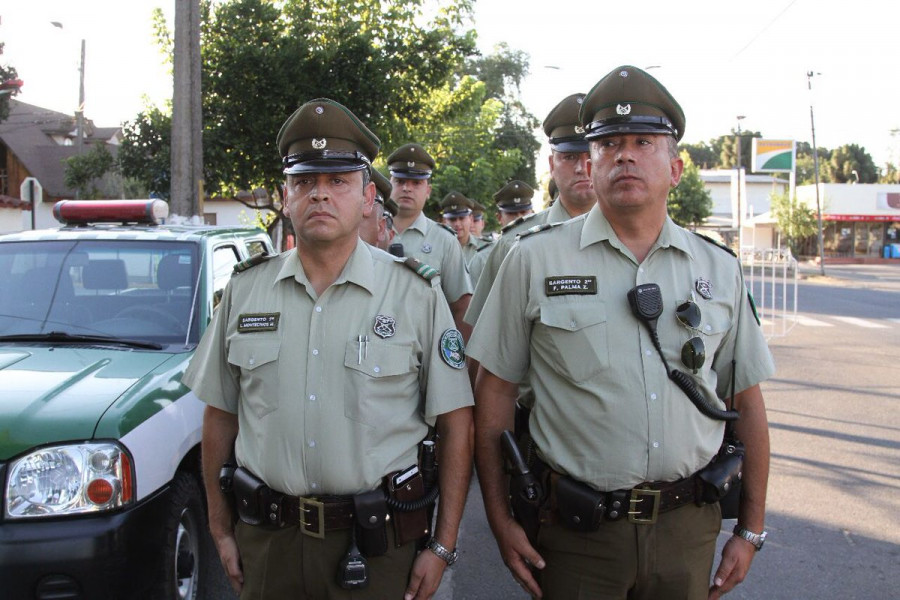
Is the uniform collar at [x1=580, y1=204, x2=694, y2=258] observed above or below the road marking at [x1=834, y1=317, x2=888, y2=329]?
above

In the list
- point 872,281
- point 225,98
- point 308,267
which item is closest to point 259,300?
point 308,267

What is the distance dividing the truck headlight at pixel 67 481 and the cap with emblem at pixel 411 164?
12.5ft

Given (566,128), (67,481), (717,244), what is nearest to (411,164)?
(566,128)

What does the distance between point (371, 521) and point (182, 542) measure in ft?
5.14

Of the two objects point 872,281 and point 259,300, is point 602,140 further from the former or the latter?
point 872,281

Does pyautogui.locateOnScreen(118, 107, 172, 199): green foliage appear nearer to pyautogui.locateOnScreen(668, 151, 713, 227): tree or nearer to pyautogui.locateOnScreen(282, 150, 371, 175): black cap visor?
pyautogui.locateOnScreen(282, 150, 371, 175): black cap visor

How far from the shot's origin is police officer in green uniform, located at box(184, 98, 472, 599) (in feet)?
7.62

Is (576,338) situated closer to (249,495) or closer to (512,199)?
(249,495)

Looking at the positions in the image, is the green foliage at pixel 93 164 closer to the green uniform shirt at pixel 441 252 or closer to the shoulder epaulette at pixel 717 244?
the green uniform shirt at pixel 441 252

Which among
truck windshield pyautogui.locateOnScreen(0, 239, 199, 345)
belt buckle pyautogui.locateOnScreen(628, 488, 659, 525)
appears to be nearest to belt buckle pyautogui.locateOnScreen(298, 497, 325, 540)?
belt buckle pyautogui.locateOnScreen(628, 488, 659, 525)

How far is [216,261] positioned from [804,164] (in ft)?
336

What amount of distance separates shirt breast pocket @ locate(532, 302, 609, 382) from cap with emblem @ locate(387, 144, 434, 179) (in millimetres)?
4029

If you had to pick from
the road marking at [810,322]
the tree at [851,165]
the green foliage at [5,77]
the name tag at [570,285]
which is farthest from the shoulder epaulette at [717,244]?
the tree at [851,165]

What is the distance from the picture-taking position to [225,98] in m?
11.4
